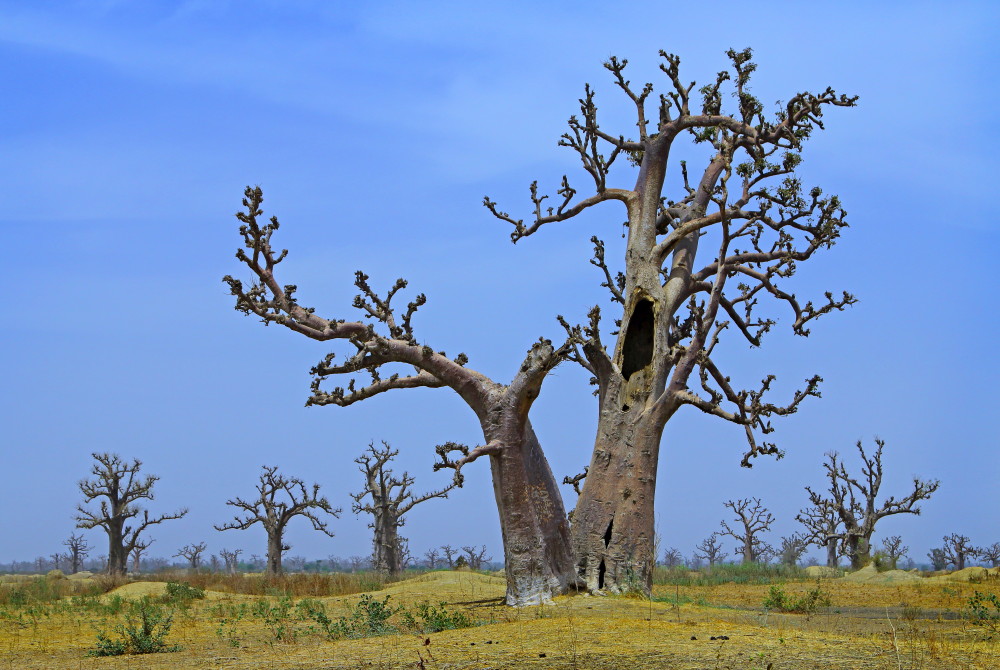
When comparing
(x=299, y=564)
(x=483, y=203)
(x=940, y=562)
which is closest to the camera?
(x=483, y=203)

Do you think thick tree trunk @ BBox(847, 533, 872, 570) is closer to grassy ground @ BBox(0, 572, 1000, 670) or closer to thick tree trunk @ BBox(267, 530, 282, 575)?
grassy ground @ BBox(0, 572, 1000, 670)

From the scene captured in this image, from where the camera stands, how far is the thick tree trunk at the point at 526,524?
1216 centimetres

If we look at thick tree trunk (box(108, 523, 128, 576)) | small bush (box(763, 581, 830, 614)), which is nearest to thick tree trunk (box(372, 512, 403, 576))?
thick tree trunk (box(108, 523, 128, 576))

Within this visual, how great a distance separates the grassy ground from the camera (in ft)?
25.6

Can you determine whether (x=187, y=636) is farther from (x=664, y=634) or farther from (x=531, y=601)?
(x=664, y=634)

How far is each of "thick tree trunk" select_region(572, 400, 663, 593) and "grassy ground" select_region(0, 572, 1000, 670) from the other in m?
0.52

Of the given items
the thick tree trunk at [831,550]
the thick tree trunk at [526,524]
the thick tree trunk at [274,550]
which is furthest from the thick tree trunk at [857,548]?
the thick tree trunk at [526,524]

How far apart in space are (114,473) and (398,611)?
24063 mm

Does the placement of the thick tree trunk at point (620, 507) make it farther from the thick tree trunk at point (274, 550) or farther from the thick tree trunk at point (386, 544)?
the thick tree trunk at point (274, 550)

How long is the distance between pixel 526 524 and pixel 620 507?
131 centimetres

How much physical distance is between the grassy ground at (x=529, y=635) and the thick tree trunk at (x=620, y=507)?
516 millimetres

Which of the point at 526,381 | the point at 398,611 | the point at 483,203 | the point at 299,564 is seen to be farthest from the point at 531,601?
the point at 299,564

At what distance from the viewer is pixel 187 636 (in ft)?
40.0

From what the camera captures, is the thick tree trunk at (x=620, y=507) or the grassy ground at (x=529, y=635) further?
the thick tree trunk at (x=620, y=507)
